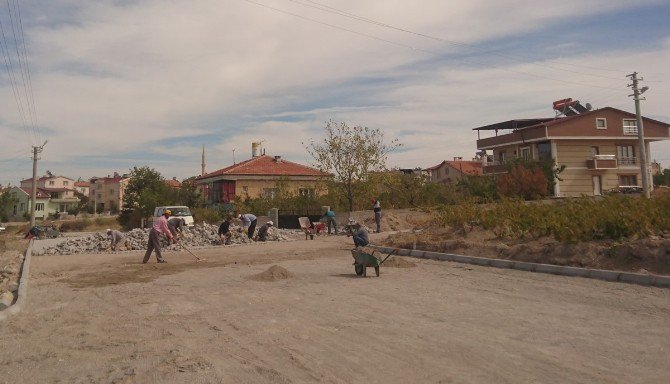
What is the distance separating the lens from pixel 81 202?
313 feet

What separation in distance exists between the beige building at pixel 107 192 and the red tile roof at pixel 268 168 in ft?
172

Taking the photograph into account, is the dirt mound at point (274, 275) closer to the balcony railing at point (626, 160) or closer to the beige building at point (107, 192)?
the balcony railing at point (626, 160)

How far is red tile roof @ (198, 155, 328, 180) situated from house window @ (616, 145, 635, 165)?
89.5 feet

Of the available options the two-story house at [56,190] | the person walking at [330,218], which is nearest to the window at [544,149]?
the person walking at [330,218]

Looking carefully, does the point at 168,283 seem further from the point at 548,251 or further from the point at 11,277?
the point at 548,251

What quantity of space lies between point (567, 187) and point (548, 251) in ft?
119

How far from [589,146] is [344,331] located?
150ft

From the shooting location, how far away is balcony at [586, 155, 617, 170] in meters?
44.5

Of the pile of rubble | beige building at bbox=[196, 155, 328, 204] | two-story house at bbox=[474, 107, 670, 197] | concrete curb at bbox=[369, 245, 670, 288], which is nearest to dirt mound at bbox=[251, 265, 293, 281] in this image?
concrete curb at bbox=[369, 245, 670, 288]

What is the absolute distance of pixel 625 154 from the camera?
1859 inches

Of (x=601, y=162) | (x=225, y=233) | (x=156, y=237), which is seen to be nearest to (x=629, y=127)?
(x=601, y=162)

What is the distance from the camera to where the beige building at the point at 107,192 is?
3910 inches

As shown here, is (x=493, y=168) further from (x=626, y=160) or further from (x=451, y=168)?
(x=451, y=168)

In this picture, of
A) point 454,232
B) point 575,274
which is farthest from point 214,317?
point 454,232
